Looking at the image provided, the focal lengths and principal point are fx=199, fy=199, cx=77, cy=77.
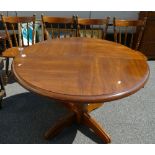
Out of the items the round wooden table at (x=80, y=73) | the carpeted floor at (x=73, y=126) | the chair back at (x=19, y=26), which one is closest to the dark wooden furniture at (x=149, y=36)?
the carpeted floor at (x=73, y=126)

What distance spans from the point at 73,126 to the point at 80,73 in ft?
2.59

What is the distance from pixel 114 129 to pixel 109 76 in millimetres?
808

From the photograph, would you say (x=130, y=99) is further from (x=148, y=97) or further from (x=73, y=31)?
(x=73, y=31)

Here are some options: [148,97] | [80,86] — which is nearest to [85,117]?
[80,86]

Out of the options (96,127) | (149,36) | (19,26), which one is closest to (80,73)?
(96,127)

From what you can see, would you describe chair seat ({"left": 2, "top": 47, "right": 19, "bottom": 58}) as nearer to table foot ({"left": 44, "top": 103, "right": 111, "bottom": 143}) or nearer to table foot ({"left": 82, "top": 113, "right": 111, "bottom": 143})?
table foot ({"left": 44, "top": 103, "right": 111, "bottom": 143})

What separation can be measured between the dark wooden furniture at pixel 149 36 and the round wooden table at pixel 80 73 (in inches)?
60.0

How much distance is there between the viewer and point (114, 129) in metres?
2.07

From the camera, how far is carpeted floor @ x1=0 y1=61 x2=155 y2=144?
196 cm

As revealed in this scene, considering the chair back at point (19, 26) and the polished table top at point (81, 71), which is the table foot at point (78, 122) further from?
the chair back at point (19, 26)

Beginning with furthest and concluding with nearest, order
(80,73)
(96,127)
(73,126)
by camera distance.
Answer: (73,126)
(96,127)
(80,73)

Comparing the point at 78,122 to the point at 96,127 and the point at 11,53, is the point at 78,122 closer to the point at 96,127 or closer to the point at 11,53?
the point at 96,127

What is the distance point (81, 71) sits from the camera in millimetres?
1562

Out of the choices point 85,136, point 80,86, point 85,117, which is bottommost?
point 85,136
